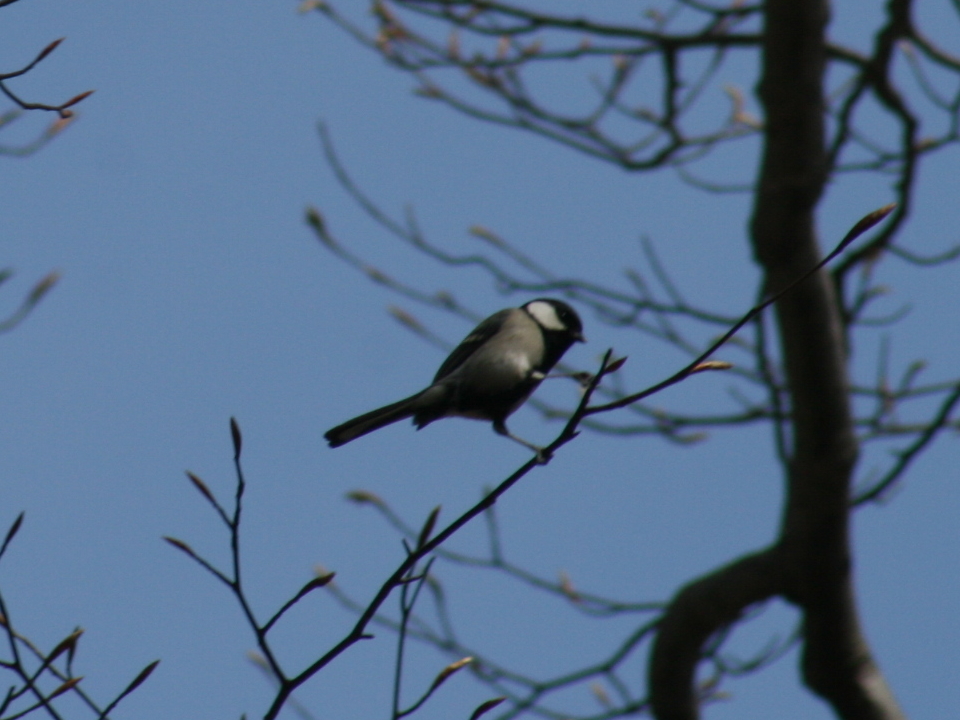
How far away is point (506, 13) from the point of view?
4797 mm

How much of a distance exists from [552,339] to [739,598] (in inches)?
52.5

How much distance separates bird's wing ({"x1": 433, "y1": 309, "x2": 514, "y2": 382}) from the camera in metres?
3.95

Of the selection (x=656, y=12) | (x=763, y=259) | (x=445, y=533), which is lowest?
(x=445, y=533)

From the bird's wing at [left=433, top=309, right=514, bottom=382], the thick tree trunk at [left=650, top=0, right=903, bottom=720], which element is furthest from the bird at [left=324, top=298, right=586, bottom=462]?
the thick tree trunk at [left=650, top=0, right=903, bottom=720]

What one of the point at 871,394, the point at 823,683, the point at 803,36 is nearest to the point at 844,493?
the point at 871,394

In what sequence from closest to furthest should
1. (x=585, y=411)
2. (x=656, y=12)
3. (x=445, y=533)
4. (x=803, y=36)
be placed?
(x=445, y=533), (x=585, y=411), (x=803, y=36), (x=656, y=12)

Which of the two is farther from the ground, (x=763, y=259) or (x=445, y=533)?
(x=763, y=259)

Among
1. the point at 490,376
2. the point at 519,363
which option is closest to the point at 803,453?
the point at 519,363

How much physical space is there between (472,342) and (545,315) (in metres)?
0.43

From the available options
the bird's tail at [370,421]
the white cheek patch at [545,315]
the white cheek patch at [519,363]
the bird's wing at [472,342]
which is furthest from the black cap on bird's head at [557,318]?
the bird's tail at [370,421]

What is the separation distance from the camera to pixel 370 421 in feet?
10.7

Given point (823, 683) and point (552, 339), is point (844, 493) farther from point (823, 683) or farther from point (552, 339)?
point (552, 339)

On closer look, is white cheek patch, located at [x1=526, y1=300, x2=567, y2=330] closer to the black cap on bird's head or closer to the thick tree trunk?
the black cap on bird's head

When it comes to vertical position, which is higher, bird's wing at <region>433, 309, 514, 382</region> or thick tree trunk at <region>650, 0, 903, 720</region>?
thick tree trunk at <region>650, 0, 903, 720</region>
